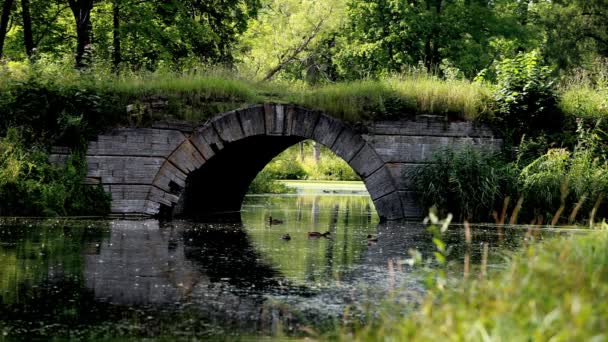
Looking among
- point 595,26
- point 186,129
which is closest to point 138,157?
point 186,129

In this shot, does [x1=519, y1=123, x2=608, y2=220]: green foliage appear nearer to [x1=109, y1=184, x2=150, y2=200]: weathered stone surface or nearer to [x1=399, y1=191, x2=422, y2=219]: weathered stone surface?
[x1=399, y1=191, x2=422, y2=219]: weathered stone surface

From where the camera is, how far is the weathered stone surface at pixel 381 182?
1566 centimetres

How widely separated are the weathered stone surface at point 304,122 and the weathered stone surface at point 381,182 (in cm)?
Result: 118

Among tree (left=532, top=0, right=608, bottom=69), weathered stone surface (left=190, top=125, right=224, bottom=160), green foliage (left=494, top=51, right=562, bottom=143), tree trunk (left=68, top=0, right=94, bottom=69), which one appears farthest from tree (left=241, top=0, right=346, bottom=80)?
weathered stone surface (left=190, top=125, right=224, bottom=160)

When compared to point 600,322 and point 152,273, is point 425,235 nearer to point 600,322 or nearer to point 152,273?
point 152,273

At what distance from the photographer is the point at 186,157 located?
15.7m

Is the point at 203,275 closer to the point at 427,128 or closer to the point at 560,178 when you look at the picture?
the point at 427,128

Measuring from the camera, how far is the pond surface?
6707 millimetres

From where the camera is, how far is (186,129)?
1570cm

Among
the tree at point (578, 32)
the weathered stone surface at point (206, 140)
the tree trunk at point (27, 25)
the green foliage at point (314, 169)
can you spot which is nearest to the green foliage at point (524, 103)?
the weathered stone surface at point (206, 140)

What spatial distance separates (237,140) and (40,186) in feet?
10.1

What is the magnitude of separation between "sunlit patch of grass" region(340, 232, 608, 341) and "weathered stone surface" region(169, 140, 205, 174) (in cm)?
971

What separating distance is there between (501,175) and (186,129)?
193 inches

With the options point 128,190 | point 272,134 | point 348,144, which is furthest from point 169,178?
point 348,144
